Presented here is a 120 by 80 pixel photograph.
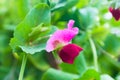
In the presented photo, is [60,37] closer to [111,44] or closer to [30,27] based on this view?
[30,27]

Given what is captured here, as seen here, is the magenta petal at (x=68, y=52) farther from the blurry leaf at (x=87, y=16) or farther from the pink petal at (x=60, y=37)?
the blurry leaf at (x=87, y=16)

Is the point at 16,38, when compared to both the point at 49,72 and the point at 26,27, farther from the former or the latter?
the point at 49,72

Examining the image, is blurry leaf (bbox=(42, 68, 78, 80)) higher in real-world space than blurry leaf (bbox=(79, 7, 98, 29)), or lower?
lower

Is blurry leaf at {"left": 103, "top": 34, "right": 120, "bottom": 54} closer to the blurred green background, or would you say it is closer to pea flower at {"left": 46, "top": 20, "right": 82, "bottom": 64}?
the blurred green background

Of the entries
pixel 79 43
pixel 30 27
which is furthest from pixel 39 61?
pixel 30 27

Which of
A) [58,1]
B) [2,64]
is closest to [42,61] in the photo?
[2,64]

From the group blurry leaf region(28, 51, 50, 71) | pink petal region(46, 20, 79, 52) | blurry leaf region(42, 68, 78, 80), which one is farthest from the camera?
blurry leaf region(28, 51, 50, 71)

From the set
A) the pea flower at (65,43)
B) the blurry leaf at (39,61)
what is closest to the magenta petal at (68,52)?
the pea flower at (65,43)

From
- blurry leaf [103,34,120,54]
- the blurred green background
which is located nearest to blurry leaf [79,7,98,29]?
the blurred green background
